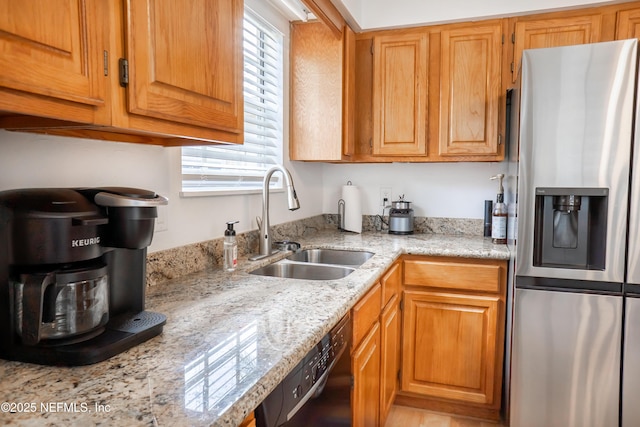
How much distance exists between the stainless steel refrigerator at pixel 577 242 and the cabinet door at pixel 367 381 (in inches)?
27.1

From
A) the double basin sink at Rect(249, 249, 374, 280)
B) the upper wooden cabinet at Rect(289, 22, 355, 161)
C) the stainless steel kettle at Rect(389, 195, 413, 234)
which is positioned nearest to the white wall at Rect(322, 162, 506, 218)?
the stainless steel kettle at Rect(389, 195, 413, 234)

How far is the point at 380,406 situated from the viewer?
1.91m

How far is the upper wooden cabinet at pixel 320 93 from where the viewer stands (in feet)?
7.98

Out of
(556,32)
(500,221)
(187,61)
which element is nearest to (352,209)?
(500,221)

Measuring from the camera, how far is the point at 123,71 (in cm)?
87

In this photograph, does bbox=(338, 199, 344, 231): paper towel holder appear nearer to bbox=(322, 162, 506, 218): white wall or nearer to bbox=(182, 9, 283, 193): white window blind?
bbox=(322, 162, 506, 218): white wall

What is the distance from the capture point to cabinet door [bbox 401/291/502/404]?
220 cm

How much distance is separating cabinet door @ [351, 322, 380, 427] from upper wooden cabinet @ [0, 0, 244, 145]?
0.89m

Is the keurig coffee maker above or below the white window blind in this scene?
below

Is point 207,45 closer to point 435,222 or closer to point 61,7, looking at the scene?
point 61,7

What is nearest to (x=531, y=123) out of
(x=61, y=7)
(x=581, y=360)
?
(x=581, y=360)

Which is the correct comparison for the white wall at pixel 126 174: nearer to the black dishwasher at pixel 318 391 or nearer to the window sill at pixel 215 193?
the window sill at pixel 215 193

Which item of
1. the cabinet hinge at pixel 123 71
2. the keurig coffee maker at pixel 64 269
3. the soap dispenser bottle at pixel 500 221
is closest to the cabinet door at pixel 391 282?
the soap dispenser bottle at pixel 500 221

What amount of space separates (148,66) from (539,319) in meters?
1.89
